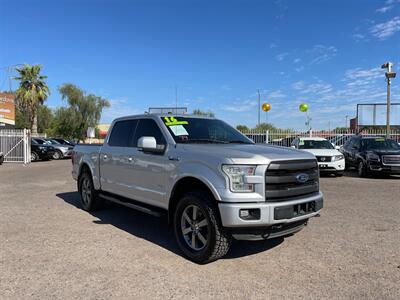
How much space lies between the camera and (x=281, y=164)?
447 cm

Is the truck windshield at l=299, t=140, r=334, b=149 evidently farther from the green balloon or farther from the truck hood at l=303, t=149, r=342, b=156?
the green balloon

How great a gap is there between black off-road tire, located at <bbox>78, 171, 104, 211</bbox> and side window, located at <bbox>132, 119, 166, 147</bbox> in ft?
6.36

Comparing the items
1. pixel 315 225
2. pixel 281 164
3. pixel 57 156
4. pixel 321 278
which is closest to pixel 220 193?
pixel 281 164

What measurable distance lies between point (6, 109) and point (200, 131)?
27.2m

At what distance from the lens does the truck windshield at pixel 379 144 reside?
14.8m

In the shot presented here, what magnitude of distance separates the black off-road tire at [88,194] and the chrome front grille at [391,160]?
10702mm

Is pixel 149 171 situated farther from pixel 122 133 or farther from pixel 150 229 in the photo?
pixel 122 133

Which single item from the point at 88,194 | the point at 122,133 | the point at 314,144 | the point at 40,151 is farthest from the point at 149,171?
the point at 40,151

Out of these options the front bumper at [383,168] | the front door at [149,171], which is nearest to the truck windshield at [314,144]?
the front bumper at [383,168]

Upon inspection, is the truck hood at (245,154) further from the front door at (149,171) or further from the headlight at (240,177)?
the front door at (149,171)

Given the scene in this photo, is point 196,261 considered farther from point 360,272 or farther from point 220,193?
point 360,272

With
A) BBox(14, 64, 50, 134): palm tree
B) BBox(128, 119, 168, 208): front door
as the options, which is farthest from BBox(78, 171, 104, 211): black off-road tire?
BBox(14, 64, 50, 134): palm tree

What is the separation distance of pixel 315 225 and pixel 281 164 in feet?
8.48

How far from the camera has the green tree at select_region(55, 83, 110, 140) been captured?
182 ft
